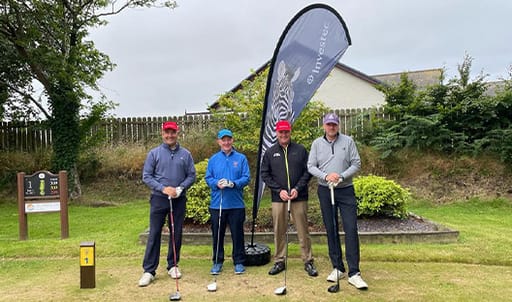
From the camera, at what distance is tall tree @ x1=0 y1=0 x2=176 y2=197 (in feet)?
33.9

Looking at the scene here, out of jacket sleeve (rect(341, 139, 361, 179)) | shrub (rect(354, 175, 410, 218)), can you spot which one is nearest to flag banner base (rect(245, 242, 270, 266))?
jacket sleeve (rect(341, 139, 361, 179))

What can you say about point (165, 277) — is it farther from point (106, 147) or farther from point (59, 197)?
point (106, 147)

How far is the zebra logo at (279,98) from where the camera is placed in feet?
16.6

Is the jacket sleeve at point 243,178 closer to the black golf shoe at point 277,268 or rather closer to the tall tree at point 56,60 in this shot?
the black golf shoe at point 277,268

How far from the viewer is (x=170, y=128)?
4.61m

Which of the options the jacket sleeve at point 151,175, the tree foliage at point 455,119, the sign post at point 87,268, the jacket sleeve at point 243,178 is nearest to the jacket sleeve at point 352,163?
the jacket sleeve at point 243,178

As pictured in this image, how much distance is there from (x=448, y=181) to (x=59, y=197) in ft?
30.4

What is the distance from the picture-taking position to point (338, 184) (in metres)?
4.28

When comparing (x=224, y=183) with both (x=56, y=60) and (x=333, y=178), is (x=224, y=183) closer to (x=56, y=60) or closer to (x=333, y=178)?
(x=333, y=178)

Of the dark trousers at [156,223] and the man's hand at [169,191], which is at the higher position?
the man's hand at [169,191]

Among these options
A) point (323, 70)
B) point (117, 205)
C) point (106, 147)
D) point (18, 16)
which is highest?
point (18, 16)

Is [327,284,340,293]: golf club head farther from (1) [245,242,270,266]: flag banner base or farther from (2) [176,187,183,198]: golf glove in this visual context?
(2) [176,187,183,198]: golf glove

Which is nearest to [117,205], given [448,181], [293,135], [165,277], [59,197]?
[59,197]

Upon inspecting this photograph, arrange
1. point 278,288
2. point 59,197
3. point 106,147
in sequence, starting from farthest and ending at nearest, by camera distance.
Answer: point 106,147
point 59,197
point 278,288
